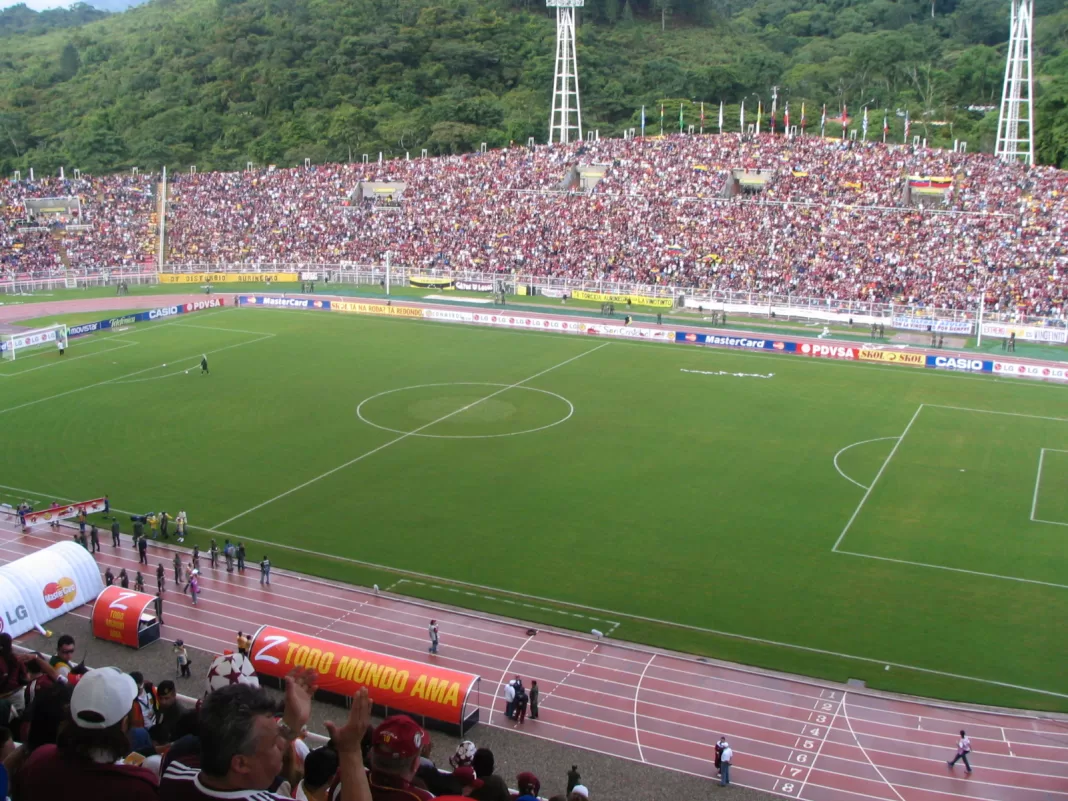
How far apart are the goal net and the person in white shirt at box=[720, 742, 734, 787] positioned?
1857 inches

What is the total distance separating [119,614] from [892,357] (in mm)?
41497

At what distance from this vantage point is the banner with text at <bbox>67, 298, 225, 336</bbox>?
2287 inches

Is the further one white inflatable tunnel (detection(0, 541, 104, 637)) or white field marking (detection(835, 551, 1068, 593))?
white field marking (detection(835, 551, 1068, 593))

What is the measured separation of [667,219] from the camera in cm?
7369

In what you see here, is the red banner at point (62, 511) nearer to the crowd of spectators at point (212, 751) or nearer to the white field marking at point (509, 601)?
the white field marking at point (509, 601)

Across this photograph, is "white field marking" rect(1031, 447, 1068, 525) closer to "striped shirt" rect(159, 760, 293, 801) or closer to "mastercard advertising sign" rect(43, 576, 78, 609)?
"mastercard advertising sign" rect(43, 576, 78, 609)

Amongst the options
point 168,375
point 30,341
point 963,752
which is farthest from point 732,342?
point 30,341

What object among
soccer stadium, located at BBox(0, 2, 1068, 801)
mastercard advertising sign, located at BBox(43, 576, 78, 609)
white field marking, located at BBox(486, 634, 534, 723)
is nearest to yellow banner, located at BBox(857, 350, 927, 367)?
soccer stadium, located at BBox(0, 2, 1068, 801)

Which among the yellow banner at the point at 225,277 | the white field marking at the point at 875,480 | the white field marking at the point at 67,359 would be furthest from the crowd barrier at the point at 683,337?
the white field marking at the point at 67,359

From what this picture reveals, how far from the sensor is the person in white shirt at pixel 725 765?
17.8 metres

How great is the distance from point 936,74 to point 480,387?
258ft

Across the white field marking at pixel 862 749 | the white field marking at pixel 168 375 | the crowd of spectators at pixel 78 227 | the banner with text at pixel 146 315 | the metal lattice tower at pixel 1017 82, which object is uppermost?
the metal lattice tower at pixel 1017 82

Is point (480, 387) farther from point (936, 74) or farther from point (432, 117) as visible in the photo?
point (936, 74)

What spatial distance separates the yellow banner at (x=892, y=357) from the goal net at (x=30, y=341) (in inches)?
1720
